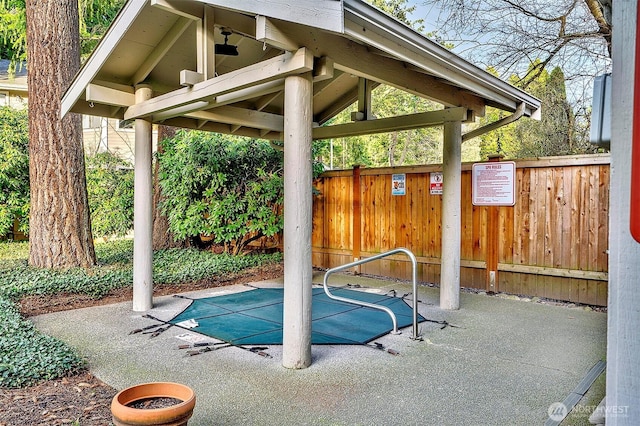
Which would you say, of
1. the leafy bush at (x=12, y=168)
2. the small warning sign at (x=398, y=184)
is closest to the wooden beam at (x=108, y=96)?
the small warning sign at (x=398, y=184)

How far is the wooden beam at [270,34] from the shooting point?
2.98 metres

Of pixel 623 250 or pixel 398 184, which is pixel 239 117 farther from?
pixel 623 250

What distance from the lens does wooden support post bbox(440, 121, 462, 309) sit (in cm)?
513

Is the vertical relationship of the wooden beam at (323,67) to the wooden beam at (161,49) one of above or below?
below

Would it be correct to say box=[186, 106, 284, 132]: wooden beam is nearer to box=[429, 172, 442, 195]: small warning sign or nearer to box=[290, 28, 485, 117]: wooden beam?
box=[290, 28, 485, 117]: wooden beam

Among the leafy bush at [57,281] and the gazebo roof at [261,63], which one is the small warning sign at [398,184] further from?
the leafy bush at [57,281]

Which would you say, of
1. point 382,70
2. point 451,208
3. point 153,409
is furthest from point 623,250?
point 451,208

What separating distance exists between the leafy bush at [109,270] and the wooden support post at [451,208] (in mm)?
3763

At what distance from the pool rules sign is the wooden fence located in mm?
83

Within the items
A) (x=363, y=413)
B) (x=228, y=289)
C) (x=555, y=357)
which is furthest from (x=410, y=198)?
(x=363, y=413)

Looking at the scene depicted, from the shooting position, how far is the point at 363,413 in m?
2.69

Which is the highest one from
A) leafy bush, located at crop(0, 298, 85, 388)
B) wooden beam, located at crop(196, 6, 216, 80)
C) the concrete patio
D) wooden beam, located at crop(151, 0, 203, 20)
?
wooden beam, located at crop(151, 0, 203, 20)

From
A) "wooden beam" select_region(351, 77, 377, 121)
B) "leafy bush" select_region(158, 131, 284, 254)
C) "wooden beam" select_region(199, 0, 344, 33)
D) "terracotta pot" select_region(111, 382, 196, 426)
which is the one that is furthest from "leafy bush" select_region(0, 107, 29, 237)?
"terracotta pot" select_region(111, 382, 196, 426)

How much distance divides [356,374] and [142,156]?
336 cm
